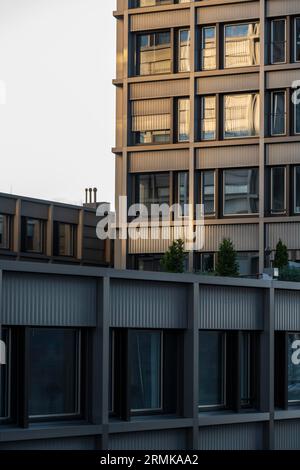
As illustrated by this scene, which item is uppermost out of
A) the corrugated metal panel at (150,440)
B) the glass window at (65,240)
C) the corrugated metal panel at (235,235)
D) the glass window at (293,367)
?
the glass window at (65,240)

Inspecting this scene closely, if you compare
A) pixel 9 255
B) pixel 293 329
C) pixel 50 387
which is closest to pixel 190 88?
pixel 9 255

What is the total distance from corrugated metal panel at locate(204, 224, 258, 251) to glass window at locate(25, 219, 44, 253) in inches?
1163

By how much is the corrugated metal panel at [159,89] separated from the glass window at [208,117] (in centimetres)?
109

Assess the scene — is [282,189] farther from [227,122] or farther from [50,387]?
[50,387]

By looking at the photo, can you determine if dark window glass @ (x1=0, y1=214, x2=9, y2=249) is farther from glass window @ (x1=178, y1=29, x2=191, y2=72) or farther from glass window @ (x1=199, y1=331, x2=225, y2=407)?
glass window @ (x1=199, y1=331, x2=225, y2=407)

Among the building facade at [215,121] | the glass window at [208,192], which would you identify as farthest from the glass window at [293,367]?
the glass window at [208,192]

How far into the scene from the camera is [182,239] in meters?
64.1

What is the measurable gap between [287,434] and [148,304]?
5821mm

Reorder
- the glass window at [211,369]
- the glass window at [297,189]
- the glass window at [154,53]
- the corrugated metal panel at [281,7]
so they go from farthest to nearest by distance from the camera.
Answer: the glass window at [154,53]
the corrugated metal panel at [281,7]
the glass window at [297,189]
the glass window at [211,369]

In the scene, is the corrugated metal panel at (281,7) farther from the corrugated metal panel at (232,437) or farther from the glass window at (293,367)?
the corrugated metal panel at (232,437)

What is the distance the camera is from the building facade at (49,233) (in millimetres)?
89125

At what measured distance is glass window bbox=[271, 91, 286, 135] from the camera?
62.1 meters

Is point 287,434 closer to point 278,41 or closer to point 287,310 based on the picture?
point 287,310

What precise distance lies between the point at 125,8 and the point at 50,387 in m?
48.8
